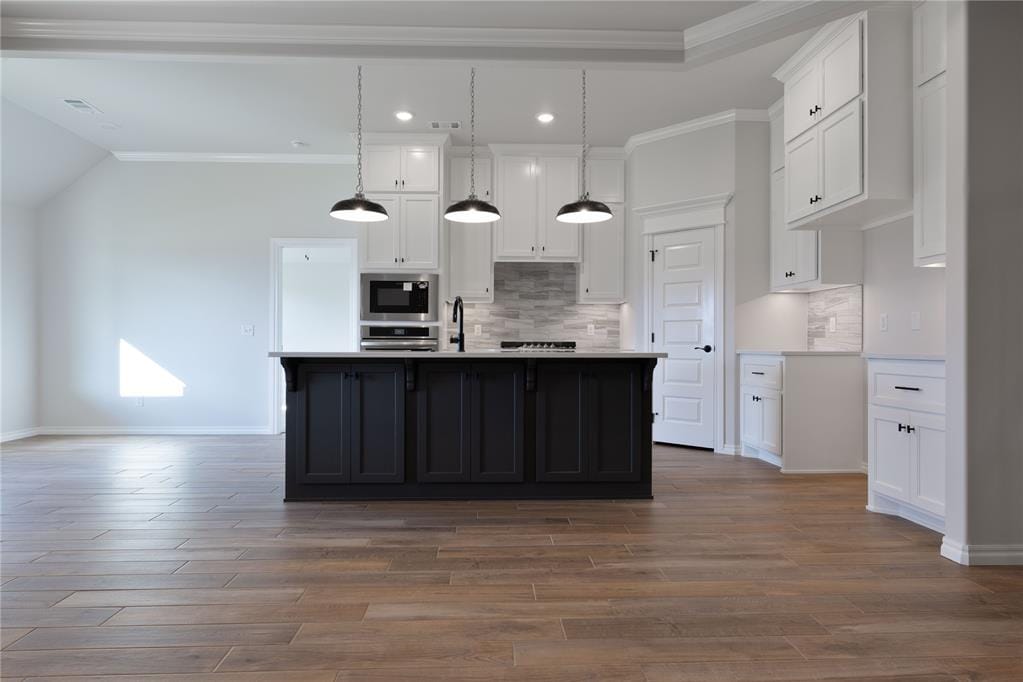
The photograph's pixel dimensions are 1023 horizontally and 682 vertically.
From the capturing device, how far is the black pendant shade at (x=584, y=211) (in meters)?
4.04

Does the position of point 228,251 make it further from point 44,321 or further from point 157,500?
point 157,500

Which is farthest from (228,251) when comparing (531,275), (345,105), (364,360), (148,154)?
(364,360)

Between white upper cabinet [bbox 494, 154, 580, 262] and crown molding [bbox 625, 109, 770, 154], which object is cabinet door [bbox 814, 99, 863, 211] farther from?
white upper cabinet [bbox 494, 154, 580, 262]

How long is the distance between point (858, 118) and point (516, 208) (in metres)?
3.29

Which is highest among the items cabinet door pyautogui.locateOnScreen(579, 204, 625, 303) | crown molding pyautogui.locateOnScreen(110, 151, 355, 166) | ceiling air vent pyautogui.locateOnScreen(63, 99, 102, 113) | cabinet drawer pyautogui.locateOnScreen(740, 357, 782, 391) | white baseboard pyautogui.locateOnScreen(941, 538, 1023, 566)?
ceiling air vent pyautogui.locateOnScreen(63, 99, 102, 113)

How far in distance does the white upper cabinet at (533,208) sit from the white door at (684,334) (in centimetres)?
98

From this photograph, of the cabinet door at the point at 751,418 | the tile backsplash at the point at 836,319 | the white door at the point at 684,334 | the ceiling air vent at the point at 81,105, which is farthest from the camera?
the white door at the point at 684,334

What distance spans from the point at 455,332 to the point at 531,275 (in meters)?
1.06

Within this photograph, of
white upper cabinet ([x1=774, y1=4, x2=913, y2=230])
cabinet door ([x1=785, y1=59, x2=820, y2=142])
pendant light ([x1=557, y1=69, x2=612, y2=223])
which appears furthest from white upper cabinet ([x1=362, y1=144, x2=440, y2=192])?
white upper cabinet ([x1=774, y1=4, x2=913, y2=230])

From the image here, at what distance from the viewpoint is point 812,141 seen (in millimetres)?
4156

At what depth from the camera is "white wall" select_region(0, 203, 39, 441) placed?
19.8ft

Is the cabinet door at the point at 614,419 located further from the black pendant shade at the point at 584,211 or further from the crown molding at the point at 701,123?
the crown molding at the point at 701,123

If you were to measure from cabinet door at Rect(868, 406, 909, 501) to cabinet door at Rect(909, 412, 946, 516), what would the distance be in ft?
0.19

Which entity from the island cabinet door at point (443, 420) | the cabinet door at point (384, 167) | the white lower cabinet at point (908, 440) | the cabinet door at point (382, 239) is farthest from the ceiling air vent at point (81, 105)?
the white lower cabinet at point (908, 440)
